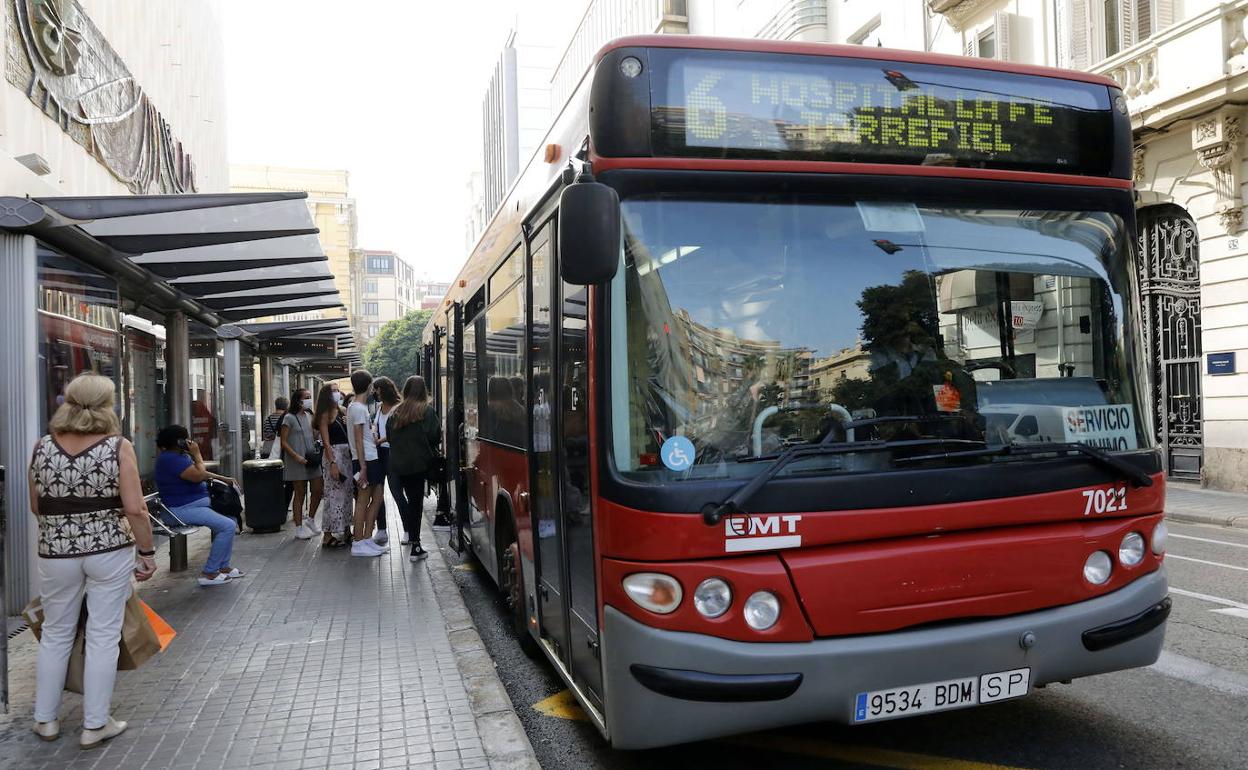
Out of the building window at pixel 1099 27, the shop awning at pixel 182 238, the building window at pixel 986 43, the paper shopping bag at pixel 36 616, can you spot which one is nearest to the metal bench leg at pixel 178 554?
the shop awning at pixel 182 238

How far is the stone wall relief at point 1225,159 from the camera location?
14.8 meters

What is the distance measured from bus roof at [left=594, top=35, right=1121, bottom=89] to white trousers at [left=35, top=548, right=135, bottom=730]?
3.18m

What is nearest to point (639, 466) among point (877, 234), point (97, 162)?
point (877, 234)

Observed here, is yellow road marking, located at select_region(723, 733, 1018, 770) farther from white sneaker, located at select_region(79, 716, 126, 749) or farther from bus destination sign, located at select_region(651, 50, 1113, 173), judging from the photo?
white sneaker, located at select_region(79, 716, 126, 749)

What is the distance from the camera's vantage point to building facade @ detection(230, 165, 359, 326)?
227 feet

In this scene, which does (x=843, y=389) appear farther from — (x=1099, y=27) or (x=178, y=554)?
(x=1099, y=27)

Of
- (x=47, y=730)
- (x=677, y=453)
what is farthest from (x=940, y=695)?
(x=47, y=730)

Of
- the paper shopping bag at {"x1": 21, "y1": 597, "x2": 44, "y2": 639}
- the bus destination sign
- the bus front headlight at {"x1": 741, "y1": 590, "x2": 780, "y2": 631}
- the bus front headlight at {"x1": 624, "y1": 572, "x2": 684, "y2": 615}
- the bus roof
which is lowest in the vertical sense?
the paper shopping bag at {"x1": 21, "y1": 597, "x2": 44, "y2": 639}

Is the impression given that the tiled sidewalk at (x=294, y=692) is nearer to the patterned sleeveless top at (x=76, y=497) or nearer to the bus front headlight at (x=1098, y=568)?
the patterned sleeveless top at (x=76, y=497)

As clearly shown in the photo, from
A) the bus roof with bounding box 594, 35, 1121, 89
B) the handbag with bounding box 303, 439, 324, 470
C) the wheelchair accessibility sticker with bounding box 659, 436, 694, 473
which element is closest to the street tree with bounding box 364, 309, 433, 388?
the handbag with bounding box 303, 439, 324, 470

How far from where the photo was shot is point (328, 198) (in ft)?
259

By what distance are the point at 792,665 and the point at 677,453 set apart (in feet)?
2.73

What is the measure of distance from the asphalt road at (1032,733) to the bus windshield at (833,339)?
1295mm

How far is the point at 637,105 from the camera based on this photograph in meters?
3.60
